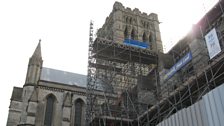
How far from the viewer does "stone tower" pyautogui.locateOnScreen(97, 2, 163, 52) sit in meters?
39.7

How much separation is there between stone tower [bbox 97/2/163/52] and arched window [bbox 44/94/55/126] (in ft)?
44.3

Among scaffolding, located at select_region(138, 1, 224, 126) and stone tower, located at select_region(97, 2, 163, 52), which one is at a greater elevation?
stone tower, located at select_region(97, 2, 163, 52)

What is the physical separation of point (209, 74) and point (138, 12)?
102ft

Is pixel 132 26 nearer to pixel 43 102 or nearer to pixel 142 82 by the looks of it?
pixel 43 102

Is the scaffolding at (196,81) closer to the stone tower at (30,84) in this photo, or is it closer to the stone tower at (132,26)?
the stone tower at (30,84)

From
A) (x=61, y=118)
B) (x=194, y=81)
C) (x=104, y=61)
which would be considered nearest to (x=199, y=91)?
(x=194, y=81)

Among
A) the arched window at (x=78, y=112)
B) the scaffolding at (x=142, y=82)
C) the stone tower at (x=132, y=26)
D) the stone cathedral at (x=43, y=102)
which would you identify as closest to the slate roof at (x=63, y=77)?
the stone cathedral at (x=43, y=102)

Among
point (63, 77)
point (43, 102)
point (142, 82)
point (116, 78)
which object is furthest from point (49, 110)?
point (142, 82)

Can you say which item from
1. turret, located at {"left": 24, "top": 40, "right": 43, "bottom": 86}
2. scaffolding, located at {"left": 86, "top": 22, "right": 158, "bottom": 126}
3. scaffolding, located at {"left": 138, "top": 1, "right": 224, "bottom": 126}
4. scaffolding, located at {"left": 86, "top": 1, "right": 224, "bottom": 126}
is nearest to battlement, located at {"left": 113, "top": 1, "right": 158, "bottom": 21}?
turret, located at {"left": 24, "top": 40, "right": 43, "bottom": 86}

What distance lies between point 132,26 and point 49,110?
1888 centimetres

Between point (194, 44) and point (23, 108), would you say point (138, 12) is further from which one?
point (194, 44)

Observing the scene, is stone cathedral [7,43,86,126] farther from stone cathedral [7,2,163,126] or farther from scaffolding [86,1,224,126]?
scaffolding [86,1,224,126]

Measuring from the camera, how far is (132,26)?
4144 centimetres

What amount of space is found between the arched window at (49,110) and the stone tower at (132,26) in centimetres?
1350
